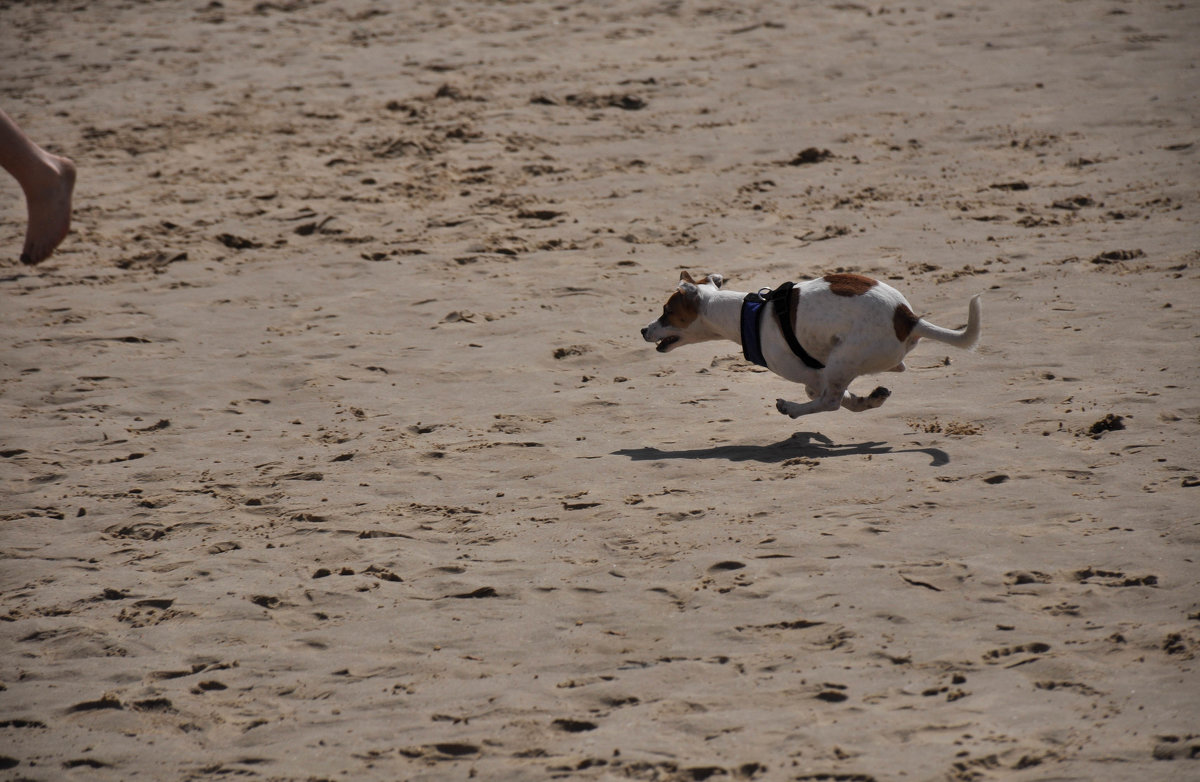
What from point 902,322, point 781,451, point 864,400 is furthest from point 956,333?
point 781,451

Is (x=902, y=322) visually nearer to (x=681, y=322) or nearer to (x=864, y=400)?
(x=864, y=400)

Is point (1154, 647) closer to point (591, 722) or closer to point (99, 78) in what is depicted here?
point (591, 722)

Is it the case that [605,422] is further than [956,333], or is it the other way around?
[605,422]

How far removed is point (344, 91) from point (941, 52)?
567cm

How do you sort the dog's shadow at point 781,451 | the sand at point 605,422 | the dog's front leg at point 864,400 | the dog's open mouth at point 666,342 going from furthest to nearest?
the dog's open mouth at point 666,342 → the dog's front leg at point 864,400 → the dog's shadow at point 781,451 → the sand at point 605,422

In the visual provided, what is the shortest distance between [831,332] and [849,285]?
→ 243 mm

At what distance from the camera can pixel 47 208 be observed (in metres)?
3.27

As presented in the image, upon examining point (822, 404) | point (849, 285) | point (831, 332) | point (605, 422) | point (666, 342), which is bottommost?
point (605, 422)

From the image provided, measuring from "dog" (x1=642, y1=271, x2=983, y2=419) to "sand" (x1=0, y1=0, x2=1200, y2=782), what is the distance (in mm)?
231

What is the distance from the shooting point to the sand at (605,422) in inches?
151

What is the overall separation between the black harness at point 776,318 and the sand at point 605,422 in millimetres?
335

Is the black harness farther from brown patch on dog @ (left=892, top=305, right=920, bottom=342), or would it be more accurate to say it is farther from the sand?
brown patch on dog @ (left=892, top=305, right=920, bottom=342)

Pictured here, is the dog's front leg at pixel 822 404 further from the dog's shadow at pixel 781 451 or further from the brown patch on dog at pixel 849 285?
the brown patch on dog at pixel 849 285

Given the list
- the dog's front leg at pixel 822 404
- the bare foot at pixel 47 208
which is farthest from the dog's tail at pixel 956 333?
the bare foot at pixel 47 208
